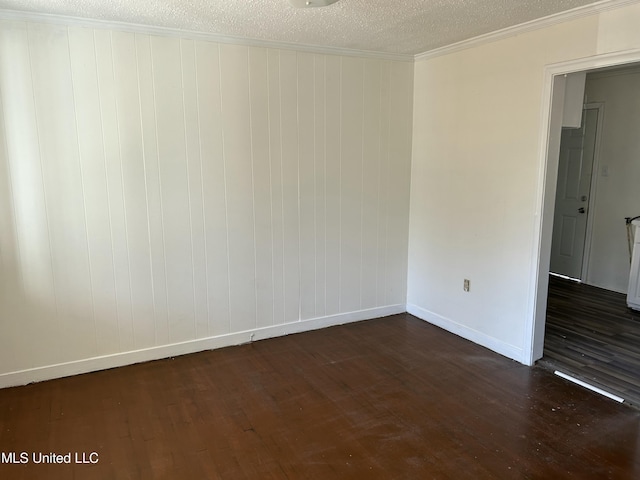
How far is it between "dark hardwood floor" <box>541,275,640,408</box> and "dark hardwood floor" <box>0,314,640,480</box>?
0.25 meters

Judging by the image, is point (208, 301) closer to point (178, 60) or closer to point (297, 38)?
point (178, 60)

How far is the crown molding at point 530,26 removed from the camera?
2.74 meters

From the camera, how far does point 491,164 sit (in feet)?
11.9

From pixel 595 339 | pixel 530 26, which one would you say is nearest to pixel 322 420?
pixel 595 339

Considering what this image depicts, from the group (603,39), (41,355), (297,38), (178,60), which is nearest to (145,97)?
(178,60)

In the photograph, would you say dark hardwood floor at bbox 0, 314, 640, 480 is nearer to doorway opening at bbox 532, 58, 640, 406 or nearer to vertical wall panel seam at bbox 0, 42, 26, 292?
doorway opening at bbox 532, 58, 640, 406

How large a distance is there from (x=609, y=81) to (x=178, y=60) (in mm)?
4763

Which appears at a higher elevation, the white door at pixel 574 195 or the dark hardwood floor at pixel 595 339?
the white door at pixel 574 195

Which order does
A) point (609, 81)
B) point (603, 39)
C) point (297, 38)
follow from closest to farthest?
point (603, 39) < point (297, 38) < point (609, 81)

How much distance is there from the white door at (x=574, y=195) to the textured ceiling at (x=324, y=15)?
112 inches

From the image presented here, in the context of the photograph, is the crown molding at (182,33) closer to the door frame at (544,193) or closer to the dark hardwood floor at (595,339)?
the door frame at (544,193)

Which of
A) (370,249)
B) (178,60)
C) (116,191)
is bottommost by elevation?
(370,249)

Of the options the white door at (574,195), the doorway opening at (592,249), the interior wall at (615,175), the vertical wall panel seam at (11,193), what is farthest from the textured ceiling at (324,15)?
the white door at (574,195)

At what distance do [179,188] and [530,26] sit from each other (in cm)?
277
